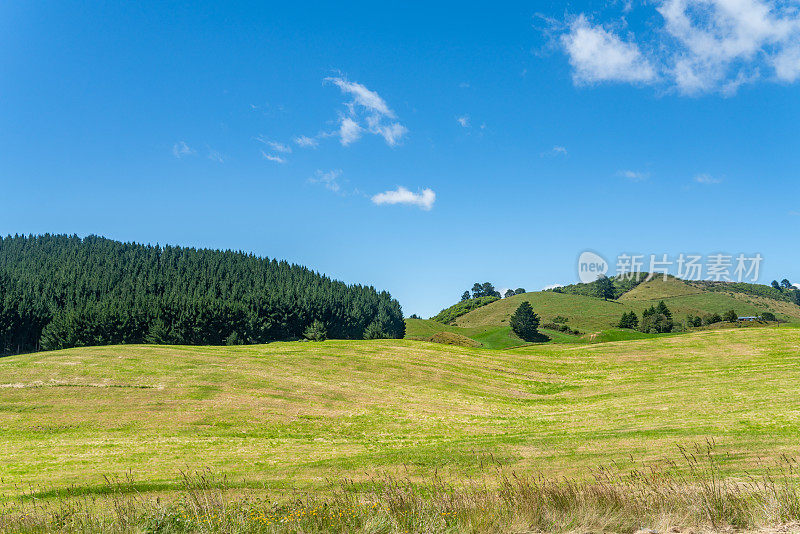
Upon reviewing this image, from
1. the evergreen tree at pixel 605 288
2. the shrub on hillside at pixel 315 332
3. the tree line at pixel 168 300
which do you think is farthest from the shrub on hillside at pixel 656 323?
the evergreen tree at pixel 605 288

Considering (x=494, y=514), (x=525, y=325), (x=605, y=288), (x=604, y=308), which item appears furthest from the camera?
(x=605, y=288)

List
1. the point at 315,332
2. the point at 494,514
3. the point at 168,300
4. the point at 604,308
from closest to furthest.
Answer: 1. the point at 494,514
2. the point at 168,300
3. the point at 315,332
4. the point at 604,308

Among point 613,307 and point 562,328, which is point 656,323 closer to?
point 562,328

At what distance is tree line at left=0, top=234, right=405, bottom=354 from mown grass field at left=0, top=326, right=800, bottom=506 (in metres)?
39.1

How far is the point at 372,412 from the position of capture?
3158cm

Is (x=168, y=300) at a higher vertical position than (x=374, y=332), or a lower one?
higher

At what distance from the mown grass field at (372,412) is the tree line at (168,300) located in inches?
1541

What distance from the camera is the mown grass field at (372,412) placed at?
19266 millimetres

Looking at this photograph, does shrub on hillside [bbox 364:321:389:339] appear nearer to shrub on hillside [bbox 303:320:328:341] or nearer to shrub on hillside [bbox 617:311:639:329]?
shrub on hillside [bbox 303:320:328:341]

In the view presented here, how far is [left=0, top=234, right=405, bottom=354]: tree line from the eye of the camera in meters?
86.3

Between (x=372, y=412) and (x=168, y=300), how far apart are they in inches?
2915

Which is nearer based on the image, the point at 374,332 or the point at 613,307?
the point at 374,332

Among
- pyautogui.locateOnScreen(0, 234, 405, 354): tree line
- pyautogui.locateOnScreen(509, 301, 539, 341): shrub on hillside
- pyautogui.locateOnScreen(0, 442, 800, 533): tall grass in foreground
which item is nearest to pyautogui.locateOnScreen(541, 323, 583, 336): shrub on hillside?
pyautogui.locateOnScreen(509, 301, 539, 341): shrub on hillside

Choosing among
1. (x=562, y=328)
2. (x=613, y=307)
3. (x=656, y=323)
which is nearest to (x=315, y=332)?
(x=562, y=328)
